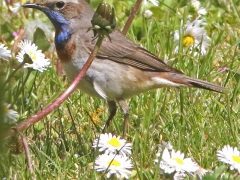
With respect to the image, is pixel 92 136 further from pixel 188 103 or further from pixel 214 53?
pixel 214 53

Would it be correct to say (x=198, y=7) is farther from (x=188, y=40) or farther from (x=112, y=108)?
(x=112, y=108)

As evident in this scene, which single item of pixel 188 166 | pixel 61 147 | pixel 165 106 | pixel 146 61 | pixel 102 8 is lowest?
pixel 188 166

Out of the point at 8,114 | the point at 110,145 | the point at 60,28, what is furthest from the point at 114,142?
the point at 8,114

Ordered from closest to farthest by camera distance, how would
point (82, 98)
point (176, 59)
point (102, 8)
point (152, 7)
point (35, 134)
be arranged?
point (102, 8)
point (35, 134)
point (82, 98)
point (176, 59)
point (152, 7)

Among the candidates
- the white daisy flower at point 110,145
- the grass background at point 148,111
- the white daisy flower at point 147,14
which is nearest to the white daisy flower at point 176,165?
the grass background at point 148,111

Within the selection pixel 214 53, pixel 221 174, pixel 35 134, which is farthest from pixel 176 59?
pixel 221 174

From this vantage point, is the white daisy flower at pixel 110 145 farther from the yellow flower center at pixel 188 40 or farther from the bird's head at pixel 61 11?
the yellow flower center at pixel 188 40

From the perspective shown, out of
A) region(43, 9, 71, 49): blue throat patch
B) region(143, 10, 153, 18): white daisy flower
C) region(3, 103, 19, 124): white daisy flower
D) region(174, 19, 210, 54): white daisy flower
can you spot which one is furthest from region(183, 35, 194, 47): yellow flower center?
region(3, 103, 19, 124): white daisy flower
